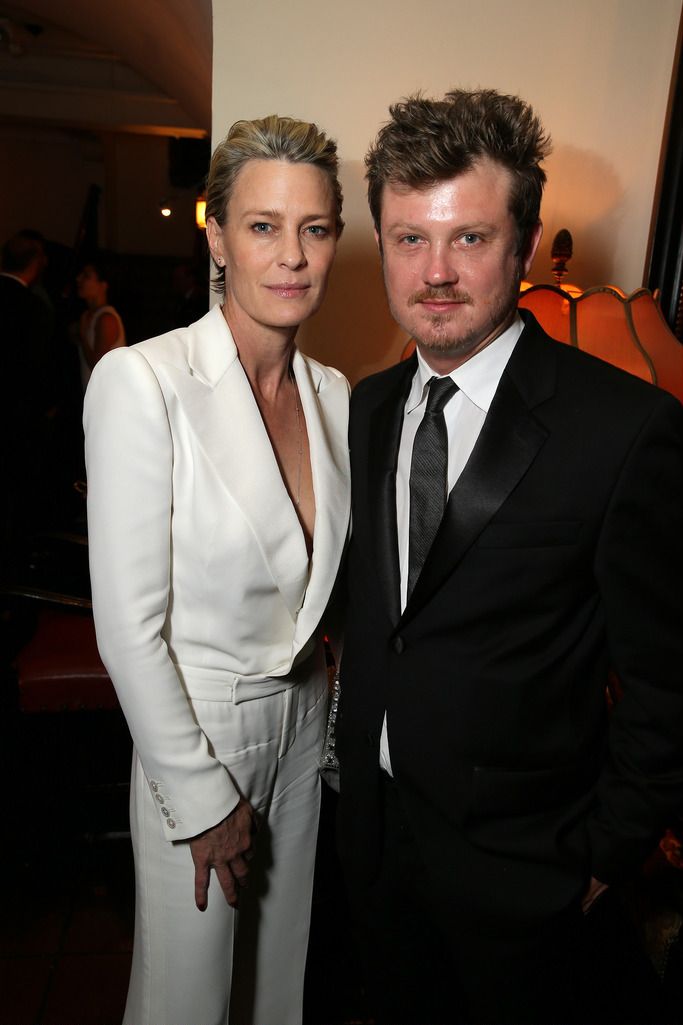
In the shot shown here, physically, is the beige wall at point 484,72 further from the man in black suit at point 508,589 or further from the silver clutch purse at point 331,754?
the silver clutch purse at point 331,754

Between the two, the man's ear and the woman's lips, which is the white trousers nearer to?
the woman's lips

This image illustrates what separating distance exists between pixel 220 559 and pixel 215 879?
0.63m

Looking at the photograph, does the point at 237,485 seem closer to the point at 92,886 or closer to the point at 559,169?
the point at 559,169

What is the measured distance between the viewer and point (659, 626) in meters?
1.34

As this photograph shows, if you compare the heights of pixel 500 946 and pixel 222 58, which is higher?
pixel 222 58

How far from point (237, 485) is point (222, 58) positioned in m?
1.47

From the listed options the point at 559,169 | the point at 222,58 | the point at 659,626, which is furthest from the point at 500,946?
the point at 222,58

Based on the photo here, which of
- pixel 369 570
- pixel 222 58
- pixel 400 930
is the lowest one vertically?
pixel 400 930

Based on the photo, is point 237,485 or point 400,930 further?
point 400,930

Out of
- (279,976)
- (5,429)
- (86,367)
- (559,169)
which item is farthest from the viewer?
(86,367)

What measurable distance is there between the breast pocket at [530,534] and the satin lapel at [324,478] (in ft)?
1.24

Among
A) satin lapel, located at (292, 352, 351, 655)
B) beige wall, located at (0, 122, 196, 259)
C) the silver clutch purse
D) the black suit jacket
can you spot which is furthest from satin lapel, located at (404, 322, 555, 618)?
beige wall, located at (0, 122, 196, 259)

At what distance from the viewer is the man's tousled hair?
54.7 inches

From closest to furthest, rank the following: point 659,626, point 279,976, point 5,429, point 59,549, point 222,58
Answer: point 659,626 < point 279,976 < point 222,58 < point 59,549 < point 5,429
